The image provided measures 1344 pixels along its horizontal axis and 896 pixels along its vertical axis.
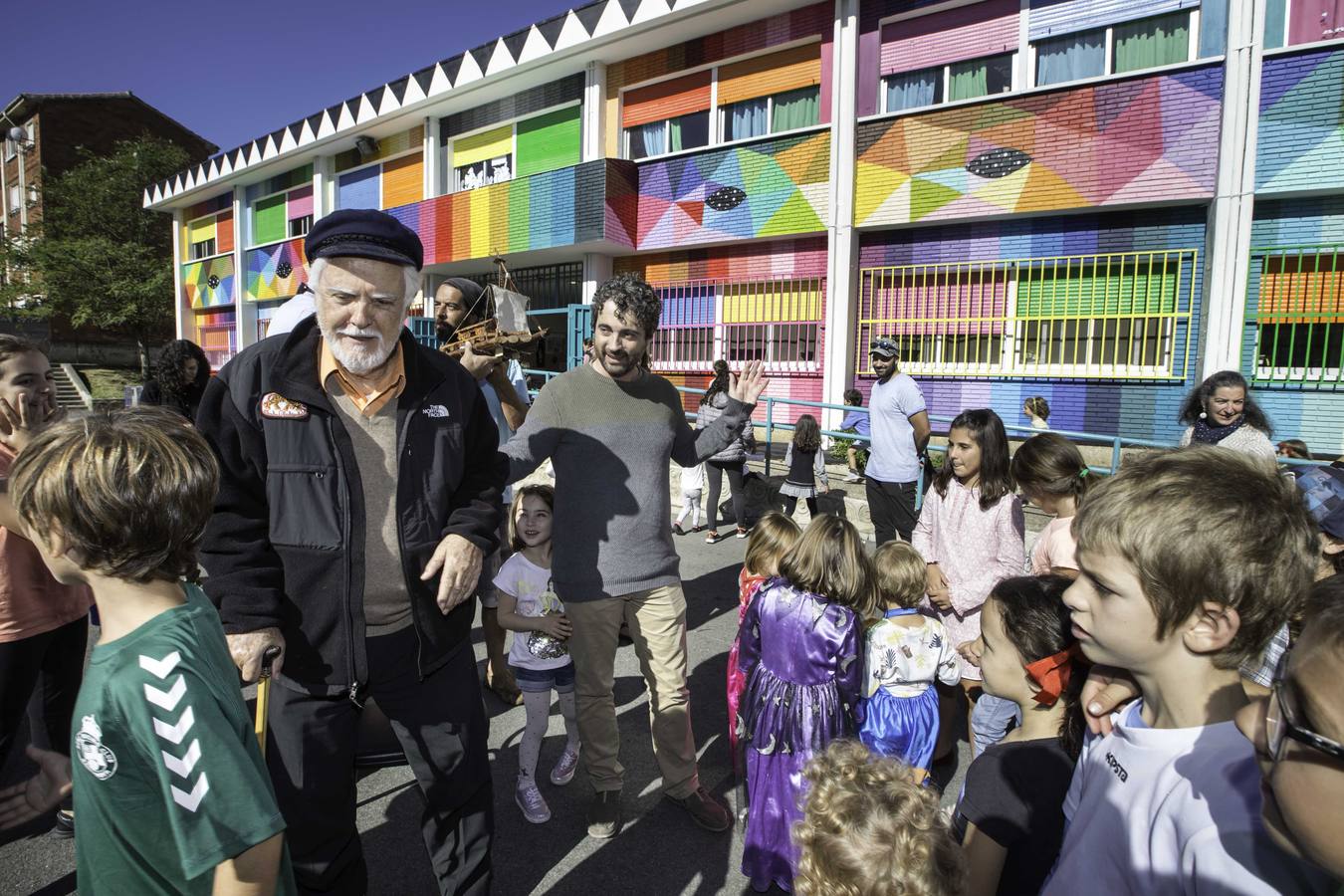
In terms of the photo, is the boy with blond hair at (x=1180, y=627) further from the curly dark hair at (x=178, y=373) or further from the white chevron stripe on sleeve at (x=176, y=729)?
the curly dark hair at (x=178, y=373)

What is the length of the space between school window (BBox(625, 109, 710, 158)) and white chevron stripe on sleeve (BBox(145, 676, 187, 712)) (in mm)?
11877

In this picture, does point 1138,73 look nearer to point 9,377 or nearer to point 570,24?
point 570,24

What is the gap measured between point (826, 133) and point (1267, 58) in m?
5.06

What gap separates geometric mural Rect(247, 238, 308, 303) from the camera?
19.6 meters

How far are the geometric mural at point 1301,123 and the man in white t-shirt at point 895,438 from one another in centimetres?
597

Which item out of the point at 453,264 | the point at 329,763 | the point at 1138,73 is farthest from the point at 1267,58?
the point at 453,264

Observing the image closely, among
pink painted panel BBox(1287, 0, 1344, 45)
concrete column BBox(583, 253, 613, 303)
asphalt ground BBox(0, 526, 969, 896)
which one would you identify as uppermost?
pink painted panel BBox(1287, 0, 1344, 45)

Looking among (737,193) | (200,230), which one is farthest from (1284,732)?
(200,230)

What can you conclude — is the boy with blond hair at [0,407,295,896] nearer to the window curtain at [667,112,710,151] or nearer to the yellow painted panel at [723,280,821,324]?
the yellow painted panel at [723,280,821,324]

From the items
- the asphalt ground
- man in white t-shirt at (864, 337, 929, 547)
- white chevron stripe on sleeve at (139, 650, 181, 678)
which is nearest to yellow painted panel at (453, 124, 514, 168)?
man in white t-shirt at (864, 337, 929, 547)

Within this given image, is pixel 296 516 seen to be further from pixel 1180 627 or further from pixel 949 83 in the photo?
pixel 949 83

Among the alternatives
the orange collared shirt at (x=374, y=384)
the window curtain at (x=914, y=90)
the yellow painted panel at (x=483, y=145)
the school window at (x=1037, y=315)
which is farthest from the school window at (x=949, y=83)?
the orange collared shirt at (x=374, y=384)

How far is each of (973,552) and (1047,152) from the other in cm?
776

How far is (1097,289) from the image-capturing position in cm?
887
